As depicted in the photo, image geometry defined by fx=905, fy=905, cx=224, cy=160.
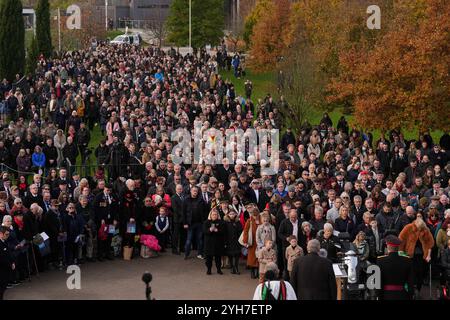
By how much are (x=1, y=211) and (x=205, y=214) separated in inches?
178

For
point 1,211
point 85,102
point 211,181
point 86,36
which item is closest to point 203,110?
point 85,102

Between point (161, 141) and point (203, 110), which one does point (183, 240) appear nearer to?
point (161, 141)

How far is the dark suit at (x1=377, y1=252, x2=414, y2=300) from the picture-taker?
13.6 m

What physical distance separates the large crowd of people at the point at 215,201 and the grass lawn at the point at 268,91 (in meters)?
8.19

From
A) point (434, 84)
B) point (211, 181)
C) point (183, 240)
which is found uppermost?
point (434, 84)

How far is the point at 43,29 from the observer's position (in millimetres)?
51375

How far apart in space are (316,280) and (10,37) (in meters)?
35.0

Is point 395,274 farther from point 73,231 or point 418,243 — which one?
point 73,231

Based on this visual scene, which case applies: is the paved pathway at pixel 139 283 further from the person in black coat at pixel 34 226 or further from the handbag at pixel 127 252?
the person in black coat at pixel 34 226

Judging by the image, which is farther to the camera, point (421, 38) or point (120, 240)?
point (421, 38)

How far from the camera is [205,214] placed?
781 inches

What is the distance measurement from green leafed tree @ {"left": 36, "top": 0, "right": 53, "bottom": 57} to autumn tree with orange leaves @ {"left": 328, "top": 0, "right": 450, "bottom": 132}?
25.3 m

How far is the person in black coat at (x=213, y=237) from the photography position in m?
18.3

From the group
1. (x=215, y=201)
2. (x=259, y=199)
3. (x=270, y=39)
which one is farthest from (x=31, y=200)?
(x=270, y=39)
